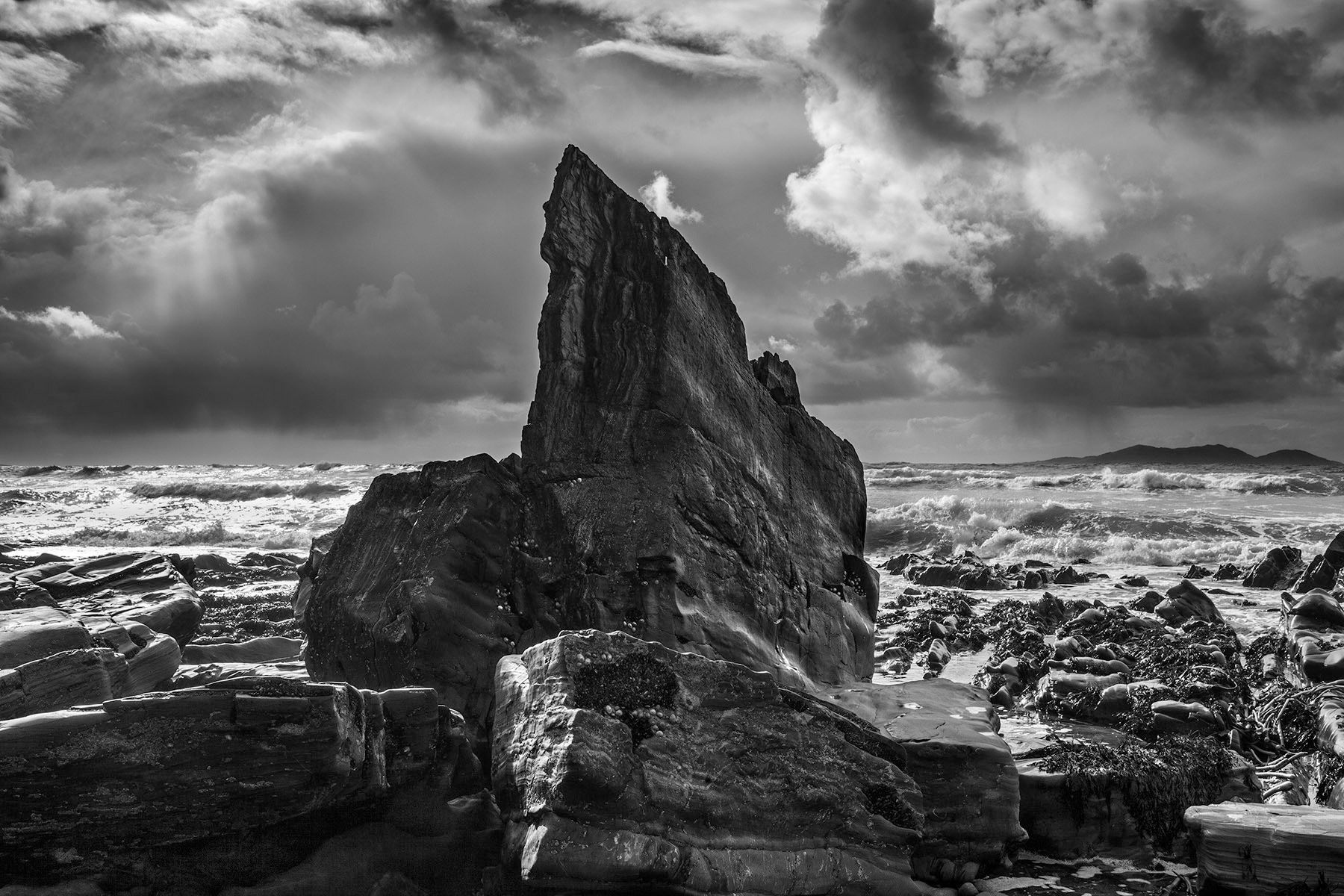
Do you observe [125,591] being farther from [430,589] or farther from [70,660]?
[430,589]

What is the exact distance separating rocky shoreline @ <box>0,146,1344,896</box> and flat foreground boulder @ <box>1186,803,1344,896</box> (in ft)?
0.05

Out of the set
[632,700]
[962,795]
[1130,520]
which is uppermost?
[632,700]

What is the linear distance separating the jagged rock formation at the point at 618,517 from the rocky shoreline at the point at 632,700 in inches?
1.3

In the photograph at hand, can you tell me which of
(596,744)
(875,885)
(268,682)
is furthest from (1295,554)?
(268,682)

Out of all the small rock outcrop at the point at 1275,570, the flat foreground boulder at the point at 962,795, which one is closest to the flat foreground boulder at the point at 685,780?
the flat foreground boulder at the point at 962,795

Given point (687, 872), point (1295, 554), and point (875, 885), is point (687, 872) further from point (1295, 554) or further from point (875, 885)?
point (1295, 554)

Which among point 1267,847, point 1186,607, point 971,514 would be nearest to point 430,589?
point 1267,847

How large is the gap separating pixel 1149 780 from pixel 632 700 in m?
3.98

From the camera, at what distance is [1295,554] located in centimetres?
1848

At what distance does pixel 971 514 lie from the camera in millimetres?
31312

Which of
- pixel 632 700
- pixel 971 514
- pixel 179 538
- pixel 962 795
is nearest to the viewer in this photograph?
pixel 632 700

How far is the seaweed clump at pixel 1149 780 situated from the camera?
6086 mm

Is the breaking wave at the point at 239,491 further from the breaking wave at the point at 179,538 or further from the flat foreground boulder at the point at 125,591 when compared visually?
the flat foreground boulder at the point at 125,591

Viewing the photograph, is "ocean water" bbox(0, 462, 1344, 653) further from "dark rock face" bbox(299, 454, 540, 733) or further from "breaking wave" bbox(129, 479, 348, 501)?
"dark rock face" bbox(299, 454, 540, 733)
